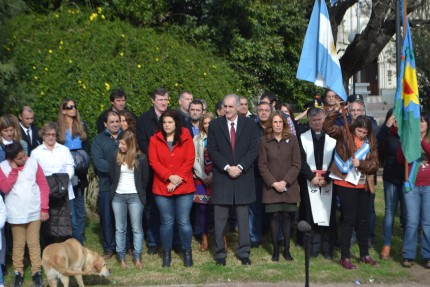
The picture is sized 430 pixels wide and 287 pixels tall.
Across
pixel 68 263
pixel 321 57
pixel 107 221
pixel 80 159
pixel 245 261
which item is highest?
pixel 321 57

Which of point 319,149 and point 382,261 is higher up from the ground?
point 319,149

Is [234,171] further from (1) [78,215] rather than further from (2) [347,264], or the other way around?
(1) [78,215]

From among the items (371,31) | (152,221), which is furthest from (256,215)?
(371,31)

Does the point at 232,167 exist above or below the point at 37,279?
above

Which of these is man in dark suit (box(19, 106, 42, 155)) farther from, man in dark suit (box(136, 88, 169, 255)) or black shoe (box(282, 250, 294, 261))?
black shoe (box(282, 250, 294, 261))

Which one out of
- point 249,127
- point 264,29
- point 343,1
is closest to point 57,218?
point 249,127

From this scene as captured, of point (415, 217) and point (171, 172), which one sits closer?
point (171, 172)

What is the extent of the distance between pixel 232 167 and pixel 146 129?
1403 mm

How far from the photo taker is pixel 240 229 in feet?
31.6

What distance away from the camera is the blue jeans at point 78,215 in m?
9.97

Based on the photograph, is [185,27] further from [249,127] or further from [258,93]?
[249,127]

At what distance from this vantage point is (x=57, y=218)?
927cm

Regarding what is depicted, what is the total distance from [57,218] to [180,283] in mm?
1757

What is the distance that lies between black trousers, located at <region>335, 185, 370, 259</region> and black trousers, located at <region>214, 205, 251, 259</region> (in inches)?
48.6
